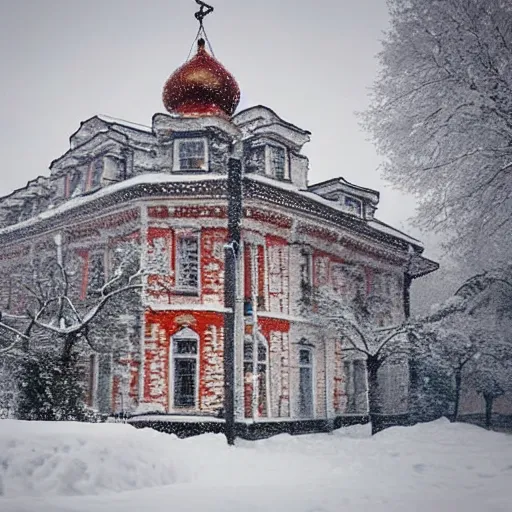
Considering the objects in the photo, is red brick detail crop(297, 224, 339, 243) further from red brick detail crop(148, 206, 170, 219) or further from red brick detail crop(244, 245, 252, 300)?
red brick detail crop(148, 206, 170, 219)

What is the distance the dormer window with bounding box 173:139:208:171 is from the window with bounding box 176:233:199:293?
1.35 meters

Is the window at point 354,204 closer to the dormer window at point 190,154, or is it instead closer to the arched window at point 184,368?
the dormer window at point 190,154

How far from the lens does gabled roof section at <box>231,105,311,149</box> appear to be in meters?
11.8

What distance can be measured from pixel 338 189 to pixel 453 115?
5.47m

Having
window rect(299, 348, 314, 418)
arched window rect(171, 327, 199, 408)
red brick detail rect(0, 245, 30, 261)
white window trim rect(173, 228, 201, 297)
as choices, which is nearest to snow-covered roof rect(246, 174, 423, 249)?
white window trim rect(173, 228, 201, 297)

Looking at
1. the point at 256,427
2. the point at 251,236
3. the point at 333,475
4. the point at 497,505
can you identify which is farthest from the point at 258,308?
the point at 497,505

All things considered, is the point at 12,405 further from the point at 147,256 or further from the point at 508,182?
the point at 508,182

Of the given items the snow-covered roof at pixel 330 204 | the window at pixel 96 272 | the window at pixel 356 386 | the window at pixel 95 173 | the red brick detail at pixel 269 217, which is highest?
the window at pixel 95 173

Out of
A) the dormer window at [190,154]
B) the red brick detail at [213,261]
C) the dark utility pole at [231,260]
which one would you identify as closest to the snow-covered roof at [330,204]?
the dark utility pole at [231,260]

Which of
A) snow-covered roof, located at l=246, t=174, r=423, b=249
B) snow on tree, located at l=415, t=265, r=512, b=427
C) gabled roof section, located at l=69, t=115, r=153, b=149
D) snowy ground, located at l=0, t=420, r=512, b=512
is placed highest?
gabled roof section, located at l=69, t=115, r=153, b=149

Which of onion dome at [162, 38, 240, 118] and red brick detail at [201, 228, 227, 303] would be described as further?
onion dome at [162, 38, 240, 118]

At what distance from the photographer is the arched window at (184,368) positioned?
32.3ft

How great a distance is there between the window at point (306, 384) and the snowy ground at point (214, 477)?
2991 millimetres

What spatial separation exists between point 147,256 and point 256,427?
3.39m
